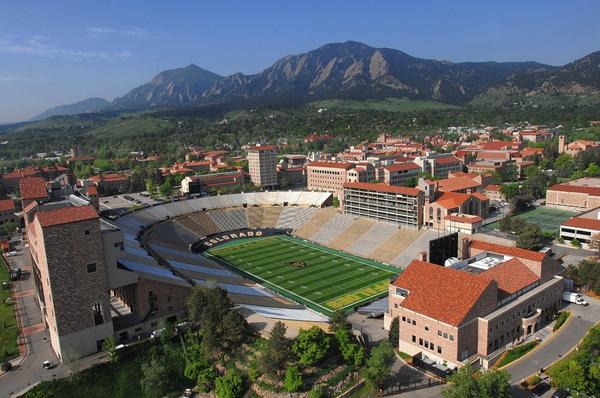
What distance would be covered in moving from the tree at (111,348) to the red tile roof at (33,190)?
78.0 feet

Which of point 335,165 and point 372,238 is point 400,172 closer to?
point 335,165

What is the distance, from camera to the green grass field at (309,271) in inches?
2128

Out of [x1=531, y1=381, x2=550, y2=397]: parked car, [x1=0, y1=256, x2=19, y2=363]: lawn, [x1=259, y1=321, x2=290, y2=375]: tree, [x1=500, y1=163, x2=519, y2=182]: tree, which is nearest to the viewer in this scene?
[x1=531, y1=381, x2=550, y2=397]: parked car

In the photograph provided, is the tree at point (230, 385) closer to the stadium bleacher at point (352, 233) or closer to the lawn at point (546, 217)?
the stadium bleacher at point (352, 233)

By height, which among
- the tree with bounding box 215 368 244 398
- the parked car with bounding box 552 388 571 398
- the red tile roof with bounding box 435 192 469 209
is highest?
the red tile roof with bounding box 435 192 469 209

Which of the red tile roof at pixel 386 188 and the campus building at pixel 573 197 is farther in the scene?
the campus building at pixel 573 197

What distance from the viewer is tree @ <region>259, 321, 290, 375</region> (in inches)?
1335

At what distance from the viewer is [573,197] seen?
3162 inches

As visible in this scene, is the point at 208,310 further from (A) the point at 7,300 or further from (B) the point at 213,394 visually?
(A) the point at 7,300

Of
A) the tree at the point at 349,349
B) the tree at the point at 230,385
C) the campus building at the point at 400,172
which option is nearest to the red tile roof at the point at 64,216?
the tree at the point at 230,385

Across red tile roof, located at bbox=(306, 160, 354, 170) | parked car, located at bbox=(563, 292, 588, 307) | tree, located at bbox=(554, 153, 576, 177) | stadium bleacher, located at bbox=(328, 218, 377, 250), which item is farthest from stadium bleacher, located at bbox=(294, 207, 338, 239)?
tree, located at bbox=(554, 153, 576, 177)

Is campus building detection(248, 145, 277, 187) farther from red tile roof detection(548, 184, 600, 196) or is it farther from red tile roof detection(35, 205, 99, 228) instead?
red tile roof detection(35, 205, 99, 228)

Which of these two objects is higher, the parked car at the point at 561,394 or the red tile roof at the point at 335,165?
the red tile roof at the point at 335,165

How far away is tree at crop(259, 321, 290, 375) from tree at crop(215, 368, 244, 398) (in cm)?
230
